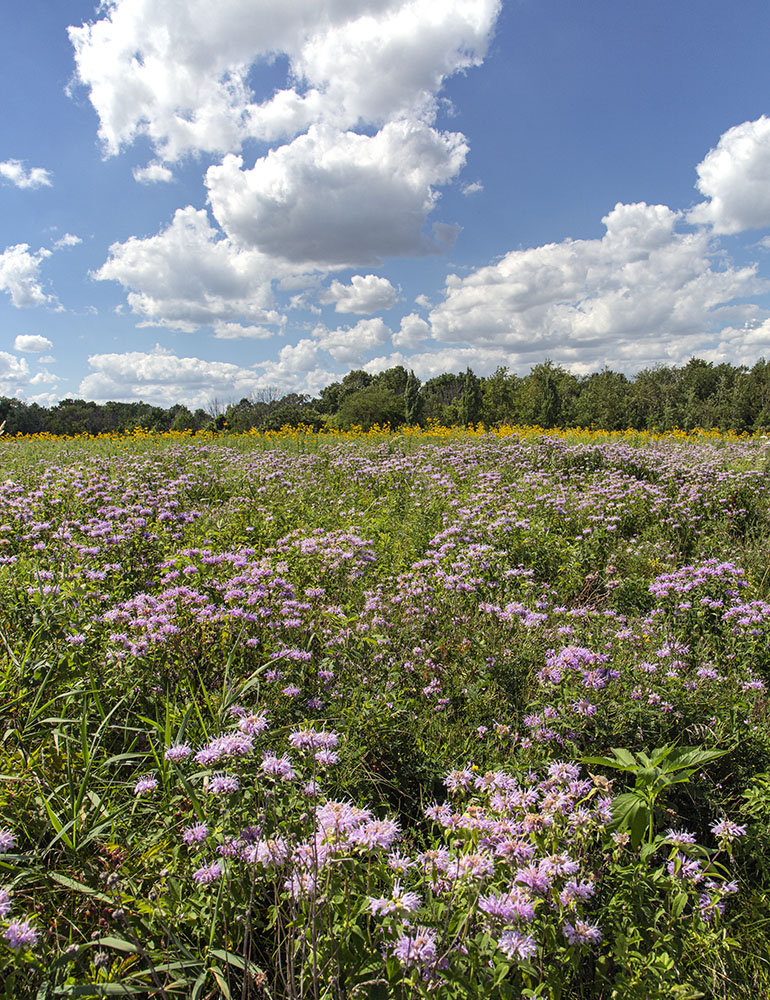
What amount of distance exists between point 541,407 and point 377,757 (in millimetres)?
41832

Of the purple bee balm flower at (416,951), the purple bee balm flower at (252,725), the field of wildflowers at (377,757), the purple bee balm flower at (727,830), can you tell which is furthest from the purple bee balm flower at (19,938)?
the purple bee balm flower at (727,830)

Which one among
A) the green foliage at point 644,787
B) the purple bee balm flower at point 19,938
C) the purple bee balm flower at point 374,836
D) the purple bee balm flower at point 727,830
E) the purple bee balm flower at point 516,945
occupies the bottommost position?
the purple bee balm flower at point 727,830

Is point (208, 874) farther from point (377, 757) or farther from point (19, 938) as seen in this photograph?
point (377, 757)

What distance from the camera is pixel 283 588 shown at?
3557mm

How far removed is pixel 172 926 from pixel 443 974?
2.98ft

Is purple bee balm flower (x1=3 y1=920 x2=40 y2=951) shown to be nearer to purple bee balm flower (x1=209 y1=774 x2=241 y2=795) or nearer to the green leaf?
purple bee balm flower (x1=209 y1=774 x2=241 y2=795)

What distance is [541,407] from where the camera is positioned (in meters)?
41.4

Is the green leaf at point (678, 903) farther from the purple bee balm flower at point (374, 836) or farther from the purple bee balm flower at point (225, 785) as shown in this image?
the purple bee balm flower at point (225, 785)

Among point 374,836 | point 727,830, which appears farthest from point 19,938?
point 727,830

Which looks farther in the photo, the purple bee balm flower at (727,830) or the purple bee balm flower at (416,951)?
the purple bee balm flower at (727,830)

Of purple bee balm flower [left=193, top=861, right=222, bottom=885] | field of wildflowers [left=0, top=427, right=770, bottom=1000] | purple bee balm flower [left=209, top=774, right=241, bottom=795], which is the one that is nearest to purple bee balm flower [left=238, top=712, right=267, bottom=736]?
field of wildflowers [left=0, top=427, right=770, bottom=1000]

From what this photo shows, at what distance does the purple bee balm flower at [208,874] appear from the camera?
5.10ft

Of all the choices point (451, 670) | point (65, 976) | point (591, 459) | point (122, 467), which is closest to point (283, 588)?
point (451, 670)

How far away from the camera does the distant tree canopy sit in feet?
136
